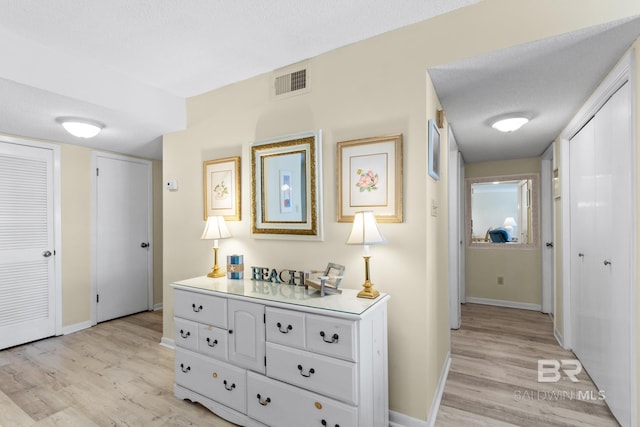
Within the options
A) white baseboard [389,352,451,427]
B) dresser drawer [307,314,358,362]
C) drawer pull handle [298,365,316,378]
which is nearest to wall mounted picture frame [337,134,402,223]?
dresser drawer [307,314,358,362]

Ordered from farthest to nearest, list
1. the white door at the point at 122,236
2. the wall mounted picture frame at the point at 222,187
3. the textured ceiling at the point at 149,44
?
the white door at the point at 122,236 → the wall mounted picture frame at the point at 222,187 → the textured ceiling at the point at 149,44

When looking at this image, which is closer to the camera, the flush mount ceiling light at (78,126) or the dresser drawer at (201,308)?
the dresser drawer at (201,308)

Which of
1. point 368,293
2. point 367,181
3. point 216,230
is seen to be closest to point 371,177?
point 367,181

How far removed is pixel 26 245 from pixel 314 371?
3525 millimetres

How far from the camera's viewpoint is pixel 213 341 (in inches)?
86.8

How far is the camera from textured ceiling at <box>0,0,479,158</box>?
1896 mm

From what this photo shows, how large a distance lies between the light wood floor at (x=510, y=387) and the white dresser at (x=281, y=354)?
2.45 feet

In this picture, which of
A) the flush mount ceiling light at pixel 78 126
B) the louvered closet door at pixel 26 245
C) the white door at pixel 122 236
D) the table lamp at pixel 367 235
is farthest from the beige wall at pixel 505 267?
the louvered closet door at pixel 26 245

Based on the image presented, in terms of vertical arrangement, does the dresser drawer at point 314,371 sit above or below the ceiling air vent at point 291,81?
below

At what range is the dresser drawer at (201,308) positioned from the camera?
217cm

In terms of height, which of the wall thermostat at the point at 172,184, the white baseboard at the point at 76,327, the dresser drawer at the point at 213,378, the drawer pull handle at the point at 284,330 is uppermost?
the wall thermostat at the point at 172,184

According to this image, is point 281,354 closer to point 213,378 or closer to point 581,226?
point 213,378

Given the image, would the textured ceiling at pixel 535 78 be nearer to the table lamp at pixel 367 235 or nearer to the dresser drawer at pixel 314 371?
the table lamp at pixel 367 235

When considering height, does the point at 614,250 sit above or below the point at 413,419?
above
